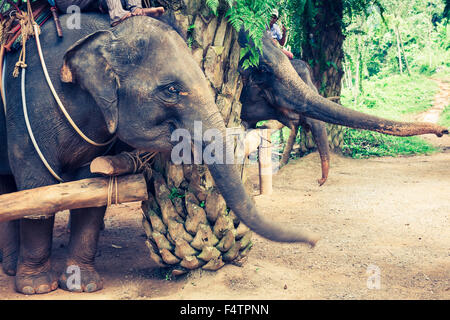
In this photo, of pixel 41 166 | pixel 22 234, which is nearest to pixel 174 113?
Answer: pixel 41 166

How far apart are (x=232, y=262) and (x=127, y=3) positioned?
7.16ft

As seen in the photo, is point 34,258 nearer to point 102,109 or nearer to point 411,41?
point 102,109

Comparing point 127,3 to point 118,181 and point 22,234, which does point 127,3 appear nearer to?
point 118,181

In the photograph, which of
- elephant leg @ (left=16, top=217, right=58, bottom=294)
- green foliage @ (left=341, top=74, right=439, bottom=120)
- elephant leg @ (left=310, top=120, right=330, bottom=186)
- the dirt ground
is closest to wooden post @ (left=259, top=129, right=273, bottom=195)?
the dirt ground

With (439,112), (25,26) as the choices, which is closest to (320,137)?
(25,26)

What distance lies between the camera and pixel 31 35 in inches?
149

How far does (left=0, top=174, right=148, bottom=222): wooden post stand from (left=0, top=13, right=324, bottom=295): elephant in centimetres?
15

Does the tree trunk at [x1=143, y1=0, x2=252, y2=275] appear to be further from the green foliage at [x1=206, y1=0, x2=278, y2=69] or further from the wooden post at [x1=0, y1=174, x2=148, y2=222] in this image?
the wooden post at [x1=0, y1=174, x2=148, y2=222]

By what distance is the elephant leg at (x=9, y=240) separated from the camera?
179 inches

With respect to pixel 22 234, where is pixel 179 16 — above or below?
above

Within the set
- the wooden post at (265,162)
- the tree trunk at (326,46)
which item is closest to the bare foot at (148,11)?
the wooden post at (265,162)

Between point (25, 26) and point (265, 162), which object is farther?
point (265, 162)

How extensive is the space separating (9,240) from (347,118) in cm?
331

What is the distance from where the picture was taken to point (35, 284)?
13.0ft
